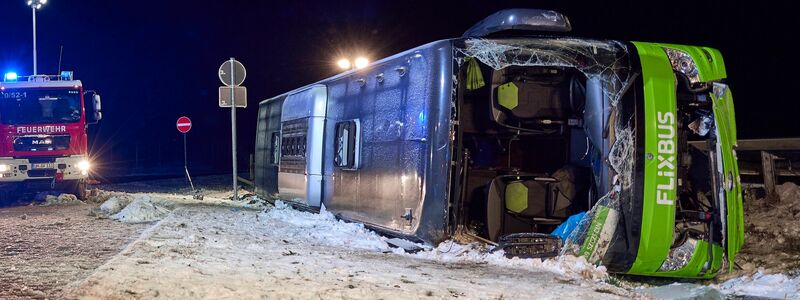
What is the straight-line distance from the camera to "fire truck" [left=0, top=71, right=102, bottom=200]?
15.4 metres

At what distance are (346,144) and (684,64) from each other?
14.7 ft

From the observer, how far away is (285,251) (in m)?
7.29

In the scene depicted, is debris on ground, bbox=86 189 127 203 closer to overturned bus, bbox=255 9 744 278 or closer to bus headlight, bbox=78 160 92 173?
bus headlight, bbox=78 160 92 173

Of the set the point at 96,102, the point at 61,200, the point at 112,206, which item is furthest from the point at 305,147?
the point at 61,200

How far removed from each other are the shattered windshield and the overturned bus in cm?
934

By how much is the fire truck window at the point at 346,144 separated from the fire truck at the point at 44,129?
8760 millimetres

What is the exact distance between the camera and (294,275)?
18.5ft

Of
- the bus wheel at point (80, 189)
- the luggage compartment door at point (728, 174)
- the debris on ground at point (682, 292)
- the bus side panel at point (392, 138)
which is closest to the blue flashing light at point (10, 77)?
the bus wheel at point (80, 189)

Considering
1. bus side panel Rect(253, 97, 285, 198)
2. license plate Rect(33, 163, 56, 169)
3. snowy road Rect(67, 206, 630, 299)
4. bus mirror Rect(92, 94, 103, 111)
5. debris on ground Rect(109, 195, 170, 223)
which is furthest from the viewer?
bus mirror Rect(92, 94, 103, 111)

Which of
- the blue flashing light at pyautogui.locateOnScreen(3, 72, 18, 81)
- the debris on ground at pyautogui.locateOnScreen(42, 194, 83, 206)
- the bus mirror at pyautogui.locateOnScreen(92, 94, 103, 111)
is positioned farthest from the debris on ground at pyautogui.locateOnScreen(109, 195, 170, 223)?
the blue flashing light at pyautogui.locateOnScreen(3, 72, 18, 81)

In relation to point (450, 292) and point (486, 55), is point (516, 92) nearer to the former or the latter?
point (486, 55)

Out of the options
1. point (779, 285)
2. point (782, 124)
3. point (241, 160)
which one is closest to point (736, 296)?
point (779, 285)

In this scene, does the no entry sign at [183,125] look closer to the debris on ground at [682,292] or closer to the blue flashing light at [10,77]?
the blue flashing light at [10,77]

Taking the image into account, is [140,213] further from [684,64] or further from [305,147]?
[684,64]
